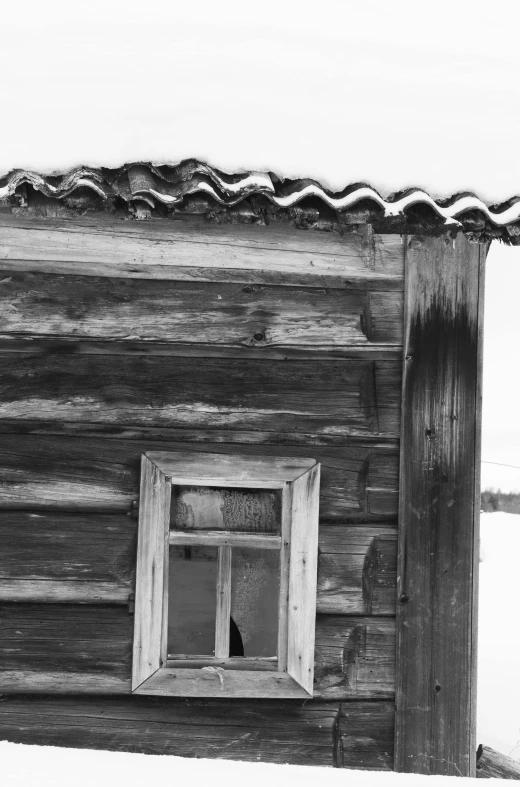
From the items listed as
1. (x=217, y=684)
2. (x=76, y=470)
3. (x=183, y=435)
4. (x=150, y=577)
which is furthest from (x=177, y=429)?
(x=217, y=684)

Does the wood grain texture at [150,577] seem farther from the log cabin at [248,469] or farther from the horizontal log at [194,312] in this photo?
the horizontal log at [194,312]

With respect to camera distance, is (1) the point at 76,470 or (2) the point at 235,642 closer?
(1) the point at 76,470

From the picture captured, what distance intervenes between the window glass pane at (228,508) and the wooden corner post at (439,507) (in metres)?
0.61

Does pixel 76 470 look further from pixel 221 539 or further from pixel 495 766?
pixel 495 766

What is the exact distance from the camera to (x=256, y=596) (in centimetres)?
503

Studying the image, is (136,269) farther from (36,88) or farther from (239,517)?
(239,517)

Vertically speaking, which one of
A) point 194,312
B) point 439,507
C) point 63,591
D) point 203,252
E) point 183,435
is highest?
point 203,252

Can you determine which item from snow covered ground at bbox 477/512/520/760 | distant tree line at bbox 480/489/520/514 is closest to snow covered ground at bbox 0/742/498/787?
snow covered ground at bbox 477/512/520/760

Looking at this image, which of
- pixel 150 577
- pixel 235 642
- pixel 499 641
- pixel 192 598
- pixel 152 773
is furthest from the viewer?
pixel 499 641

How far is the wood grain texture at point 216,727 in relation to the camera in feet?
12.7

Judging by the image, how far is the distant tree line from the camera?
3372 cm

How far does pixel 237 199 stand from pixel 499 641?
13.7 meters

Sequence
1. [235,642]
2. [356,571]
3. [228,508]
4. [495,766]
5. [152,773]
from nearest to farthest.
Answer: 1. [152,773]
2. [356,571]
3. [228,508]
4. [495,766]
5. [235,642]

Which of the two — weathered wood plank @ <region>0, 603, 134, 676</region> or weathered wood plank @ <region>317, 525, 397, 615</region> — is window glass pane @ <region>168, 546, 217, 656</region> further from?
weathered wood plank @ <region>317, 525, 397, 615</region>
